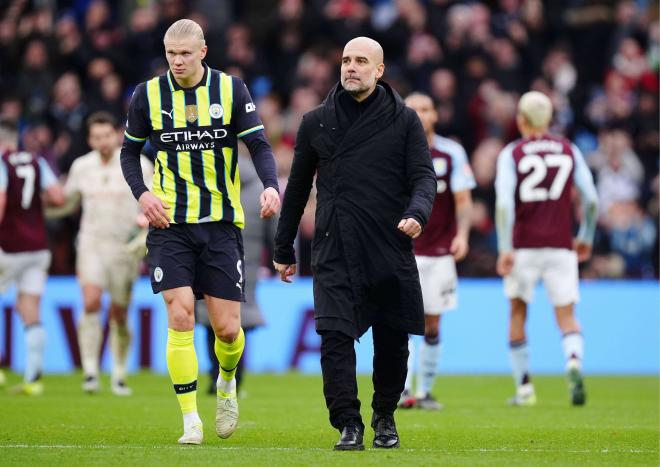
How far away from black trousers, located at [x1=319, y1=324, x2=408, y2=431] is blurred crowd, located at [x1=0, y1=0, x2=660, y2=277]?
10.2m

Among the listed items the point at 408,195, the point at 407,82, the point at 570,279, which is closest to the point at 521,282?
the point at 570,279

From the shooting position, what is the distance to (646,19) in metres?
22.2

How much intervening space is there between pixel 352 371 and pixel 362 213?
90 cm

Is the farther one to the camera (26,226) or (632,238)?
(632,238)

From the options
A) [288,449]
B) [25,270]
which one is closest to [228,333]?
[288,449]

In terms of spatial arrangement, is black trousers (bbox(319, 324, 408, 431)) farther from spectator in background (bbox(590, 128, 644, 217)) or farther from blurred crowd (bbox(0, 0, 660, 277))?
spectator in background (bbox(590, 128, 644, 217))

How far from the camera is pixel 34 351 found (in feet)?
44.3

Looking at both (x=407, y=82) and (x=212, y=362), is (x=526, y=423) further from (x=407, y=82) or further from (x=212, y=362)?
(x=407, y=82)

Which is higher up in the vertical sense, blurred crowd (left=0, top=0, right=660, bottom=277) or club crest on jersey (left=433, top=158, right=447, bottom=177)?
blurred crowd (left=0, top=0, right=660, bottom=277)

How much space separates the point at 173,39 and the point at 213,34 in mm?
12651

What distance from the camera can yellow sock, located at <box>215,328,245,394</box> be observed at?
8.88 meters

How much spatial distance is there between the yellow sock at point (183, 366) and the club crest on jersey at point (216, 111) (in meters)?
1.31

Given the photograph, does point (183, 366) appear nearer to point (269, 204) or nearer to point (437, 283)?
point (269, 204)

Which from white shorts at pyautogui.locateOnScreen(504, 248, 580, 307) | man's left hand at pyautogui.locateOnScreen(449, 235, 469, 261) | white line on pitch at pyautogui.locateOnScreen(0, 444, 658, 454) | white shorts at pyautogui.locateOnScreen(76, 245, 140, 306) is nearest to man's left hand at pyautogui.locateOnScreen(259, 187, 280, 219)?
white line on pitch at pyautogui.locateOnScreen(0, 444, 658, 454)
